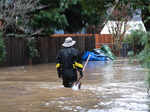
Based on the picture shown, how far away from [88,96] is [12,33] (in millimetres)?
15475

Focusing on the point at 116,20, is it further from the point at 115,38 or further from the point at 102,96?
the point at 102,96

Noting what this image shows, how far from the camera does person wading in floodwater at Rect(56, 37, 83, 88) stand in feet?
35.1

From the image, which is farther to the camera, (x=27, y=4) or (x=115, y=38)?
(x=115, y=38)

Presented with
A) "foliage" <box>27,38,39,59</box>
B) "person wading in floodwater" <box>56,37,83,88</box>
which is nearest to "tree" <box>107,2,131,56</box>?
"foliage" <box>27,38,39,59</box>

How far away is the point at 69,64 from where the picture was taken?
10.8m

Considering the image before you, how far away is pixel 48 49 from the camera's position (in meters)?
29.1

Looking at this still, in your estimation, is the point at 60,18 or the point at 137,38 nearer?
the point at 137,38

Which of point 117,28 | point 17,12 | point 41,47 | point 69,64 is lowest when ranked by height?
point 41,47

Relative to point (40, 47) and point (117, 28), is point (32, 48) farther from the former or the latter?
point (117, 28)

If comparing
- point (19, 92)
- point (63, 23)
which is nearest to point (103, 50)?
point (63, 23)

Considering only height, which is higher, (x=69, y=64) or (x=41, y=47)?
Result: (x=69, y=64)

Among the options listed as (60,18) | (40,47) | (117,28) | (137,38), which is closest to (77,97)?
(137,38)

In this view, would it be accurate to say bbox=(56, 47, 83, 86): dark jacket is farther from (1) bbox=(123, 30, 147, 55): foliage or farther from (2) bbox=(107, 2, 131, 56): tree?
(2) bbox=(107, 2, 131, 56): tree

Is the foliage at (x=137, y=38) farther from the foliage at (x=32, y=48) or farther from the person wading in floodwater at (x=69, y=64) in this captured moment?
the foliage at (x=32, y=48)
